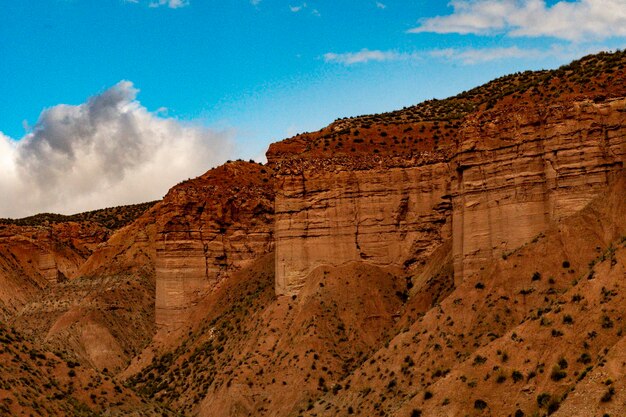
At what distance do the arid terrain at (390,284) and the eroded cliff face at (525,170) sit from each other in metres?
0.08

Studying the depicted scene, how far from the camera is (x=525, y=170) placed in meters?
49.2

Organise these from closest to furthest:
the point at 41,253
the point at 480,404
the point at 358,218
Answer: the point at 480,404 → the point at 358,218 → the point at 41,253

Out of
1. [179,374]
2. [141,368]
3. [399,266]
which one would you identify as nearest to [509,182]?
[399,266]

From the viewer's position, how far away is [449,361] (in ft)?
151

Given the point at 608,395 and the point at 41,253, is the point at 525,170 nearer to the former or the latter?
the point at 608,395

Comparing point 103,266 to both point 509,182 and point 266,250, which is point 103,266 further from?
point 509,182

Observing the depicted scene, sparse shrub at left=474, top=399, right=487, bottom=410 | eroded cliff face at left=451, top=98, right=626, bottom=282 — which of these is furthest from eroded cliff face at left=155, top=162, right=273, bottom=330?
sparse shrub at left=474, top=399, right=487, bottom=410

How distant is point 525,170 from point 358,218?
13625 millimetres

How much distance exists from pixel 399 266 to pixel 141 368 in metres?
20.9

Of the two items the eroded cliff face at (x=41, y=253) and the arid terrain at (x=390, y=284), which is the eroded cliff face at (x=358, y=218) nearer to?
the arid terrain at (x=390, y=284)

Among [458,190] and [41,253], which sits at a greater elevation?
[458,190]

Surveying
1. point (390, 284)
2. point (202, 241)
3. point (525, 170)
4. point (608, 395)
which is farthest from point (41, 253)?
point (608, 395)

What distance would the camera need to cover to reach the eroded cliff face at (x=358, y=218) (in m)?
59.8

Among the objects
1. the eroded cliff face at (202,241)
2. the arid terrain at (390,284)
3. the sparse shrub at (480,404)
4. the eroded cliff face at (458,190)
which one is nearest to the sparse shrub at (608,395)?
the arid terrain at (390,284)
